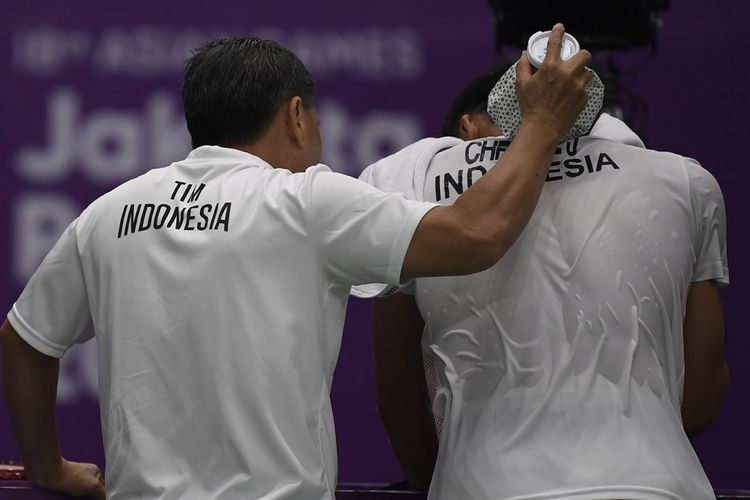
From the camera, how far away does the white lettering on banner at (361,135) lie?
3816 millimetres

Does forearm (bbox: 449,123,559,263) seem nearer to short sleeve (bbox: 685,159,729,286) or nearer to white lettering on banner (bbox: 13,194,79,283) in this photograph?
short sleeve (bbox: 685,159,729,286)

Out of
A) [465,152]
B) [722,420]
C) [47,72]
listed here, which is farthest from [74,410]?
[465,152]

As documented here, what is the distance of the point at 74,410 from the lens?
383 centimetres

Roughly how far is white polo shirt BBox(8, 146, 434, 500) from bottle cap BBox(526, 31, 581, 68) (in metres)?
0.24

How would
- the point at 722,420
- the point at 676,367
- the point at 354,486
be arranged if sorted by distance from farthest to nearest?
the point at 722,420 → the point at 354,486 → the point at 676,367

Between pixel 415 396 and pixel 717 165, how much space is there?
2.13m

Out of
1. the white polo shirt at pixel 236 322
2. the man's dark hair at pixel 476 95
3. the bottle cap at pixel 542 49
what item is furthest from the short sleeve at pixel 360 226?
the man's dark hair at pixel 476 95

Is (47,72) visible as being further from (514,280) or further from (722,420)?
(514,280)

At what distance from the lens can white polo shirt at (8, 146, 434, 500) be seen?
153cm

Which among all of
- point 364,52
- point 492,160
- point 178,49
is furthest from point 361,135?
point 492,160

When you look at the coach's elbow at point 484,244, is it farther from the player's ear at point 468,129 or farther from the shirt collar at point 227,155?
the player's ear at point 468,129

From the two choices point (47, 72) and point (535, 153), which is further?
point (47, 72)

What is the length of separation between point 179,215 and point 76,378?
2355mm

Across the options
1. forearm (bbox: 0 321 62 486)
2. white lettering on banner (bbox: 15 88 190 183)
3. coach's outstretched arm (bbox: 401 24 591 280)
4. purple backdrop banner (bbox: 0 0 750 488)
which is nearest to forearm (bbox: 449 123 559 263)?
coach's outstretched arm (bbox: 401 24 591 280)
